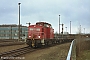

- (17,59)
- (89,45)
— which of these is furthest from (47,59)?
(89,45)

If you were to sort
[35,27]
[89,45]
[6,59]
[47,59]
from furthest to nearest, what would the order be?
1. [89,45]
2. [35,27]
3. [47,59]
4. [6,59]

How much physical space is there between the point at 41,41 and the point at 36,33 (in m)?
1.63

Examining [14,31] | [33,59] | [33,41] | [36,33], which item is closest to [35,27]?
[36,33]

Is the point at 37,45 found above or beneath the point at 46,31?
beneath

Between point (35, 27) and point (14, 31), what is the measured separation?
A: 6505 cm

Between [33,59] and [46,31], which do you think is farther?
[46,31]

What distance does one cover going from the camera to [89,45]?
30.1 metres

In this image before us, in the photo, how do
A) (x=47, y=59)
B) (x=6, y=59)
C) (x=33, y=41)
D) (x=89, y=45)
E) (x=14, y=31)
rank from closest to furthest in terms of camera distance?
(x=6, y=59) → (x=47, y=59) → (x=33, y=41) → (x=89, y=45) → (x=14, y=31)

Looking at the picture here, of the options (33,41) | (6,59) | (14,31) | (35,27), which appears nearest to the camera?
(6,59)

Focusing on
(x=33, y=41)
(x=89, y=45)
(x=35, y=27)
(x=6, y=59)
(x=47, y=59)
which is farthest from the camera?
(x=89, y=45)

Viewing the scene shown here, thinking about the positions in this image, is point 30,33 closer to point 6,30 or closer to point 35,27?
point 35,27

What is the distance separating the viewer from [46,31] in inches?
986

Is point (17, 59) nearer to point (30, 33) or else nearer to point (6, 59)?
point (6, 59)

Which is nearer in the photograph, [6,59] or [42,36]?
[6,59]
